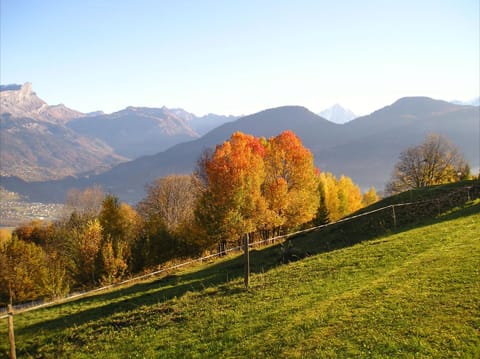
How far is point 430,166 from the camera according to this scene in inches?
2726

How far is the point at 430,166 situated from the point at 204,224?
50101mm

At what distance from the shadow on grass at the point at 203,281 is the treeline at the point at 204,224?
35.5 ft

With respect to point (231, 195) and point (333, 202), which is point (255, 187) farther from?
point (333, 202)

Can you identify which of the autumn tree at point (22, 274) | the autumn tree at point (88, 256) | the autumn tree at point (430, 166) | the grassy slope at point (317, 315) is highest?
the autumn tree at point (430, 166)

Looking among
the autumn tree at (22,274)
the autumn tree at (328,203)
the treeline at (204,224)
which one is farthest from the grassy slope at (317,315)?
the autumn tree at (328,203)

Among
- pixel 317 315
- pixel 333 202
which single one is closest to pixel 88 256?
pixel 317 315

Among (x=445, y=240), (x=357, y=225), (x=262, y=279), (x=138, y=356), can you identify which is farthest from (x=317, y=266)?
(x=357, y=225)

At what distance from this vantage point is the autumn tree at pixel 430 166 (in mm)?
68562

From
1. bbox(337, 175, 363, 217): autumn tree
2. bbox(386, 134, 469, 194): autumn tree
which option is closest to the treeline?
bbox(337, 175, 363, 217): autumn tree

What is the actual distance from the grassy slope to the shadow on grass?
0.72 feet

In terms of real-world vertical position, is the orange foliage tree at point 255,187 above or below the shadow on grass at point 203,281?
above

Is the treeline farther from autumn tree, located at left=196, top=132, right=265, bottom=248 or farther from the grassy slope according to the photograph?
the grassy slope

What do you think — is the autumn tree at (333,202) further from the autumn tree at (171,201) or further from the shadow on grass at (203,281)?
the shadow on grass at (203,281)

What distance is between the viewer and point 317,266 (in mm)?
20031
